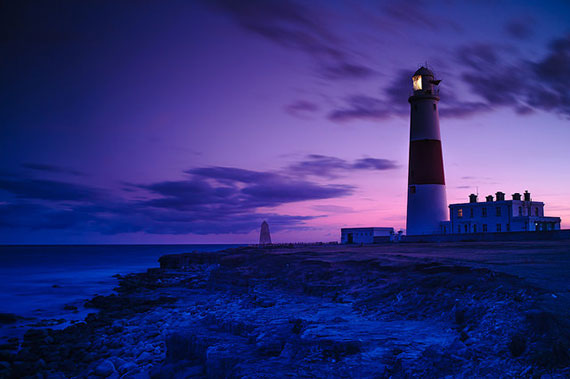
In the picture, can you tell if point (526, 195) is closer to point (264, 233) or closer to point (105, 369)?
point (105, 369)

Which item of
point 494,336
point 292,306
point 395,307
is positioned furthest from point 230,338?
point 494,336

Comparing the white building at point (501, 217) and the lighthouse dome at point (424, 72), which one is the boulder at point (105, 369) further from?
the lighthouse dome at point (424, 72)

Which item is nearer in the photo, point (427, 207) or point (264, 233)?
point (427, 207)

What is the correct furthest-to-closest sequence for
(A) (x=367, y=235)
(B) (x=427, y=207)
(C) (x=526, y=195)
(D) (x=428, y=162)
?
1. (A) (x=367, y=235)
2. (C) (x=526, y=195)
3. (B) (x=427, y=207)
4. (D) (x=428, y=162)

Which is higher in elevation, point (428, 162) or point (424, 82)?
point (424, 82)

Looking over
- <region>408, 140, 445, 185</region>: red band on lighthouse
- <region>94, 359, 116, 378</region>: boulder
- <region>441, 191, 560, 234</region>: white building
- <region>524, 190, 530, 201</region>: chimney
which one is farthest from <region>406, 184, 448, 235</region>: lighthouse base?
<region>94, 359, 116, 378</region>: boulder

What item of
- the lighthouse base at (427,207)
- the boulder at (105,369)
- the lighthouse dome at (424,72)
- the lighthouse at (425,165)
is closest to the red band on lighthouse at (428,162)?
the lighthouse at (425,165)

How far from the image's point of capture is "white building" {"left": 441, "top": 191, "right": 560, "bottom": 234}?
118ft

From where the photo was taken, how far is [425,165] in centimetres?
3403

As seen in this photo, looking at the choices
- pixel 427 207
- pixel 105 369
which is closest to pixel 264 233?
pixel 427 207

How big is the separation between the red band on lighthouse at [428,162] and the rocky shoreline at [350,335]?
70.6 feet

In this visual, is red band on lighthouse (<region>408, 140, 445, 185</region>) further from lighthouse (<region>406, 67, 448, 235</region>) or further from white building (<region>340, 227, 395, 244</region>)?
white building (<region>340, 227, 395, 244</region>)

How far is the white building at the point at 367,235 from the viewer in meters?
44.7

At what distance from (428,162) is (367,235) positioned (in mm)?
14463
